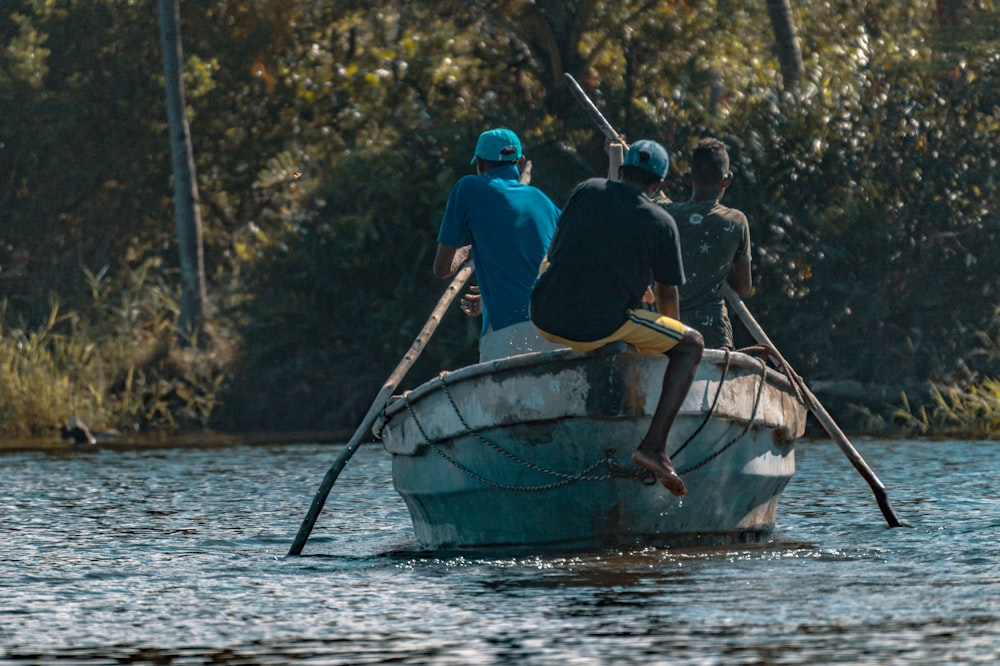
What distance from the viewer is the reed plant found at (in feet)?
71.2

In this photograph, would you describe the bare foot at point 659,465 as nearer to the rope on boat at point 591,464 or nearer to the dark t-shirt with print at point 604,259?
the rope on boat at point 591,464

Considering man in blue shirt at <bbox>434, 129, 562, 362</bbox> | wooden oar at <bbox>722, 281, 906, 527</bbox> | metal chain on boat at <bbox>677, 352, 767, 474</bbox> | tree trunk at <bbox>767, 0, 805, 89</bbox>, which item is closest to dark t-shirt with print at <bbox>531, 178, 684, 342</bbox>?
man in blue shirt at <bbox>434, 129, 562, 362</bbox>

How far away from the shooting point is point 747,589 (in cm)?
823

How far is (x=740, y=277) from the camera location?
34.2 feet

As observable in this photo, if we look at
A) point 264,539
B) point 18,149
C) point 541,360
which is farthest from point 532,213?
point 18,149

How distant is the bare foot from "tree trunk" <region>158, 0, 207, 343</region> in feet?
52.9

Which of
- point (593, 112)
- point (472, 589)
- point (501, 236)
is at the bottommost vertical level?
point (472, 589)

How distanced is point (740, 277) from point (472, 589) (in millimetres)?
2773

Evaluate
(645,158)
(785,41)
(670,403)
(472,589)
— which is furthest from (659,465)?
(785,41)

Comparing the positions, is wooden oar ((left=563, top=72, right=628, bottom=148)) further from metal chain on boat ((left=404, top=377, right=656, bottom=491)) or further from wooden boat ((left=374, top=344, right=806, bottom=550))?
metal chain on boat ((left=404, top=377, right=656, bottom=491))

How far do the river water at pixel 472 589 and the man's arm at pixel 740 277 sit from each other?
4.76 feet

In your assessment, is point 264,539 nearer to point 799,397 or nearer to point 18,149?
point 799,397

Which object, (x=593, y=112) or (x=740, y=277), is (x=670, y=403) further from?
(x=593, y=112)

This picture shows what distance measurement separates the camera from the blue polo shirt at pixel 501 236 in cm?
1012
